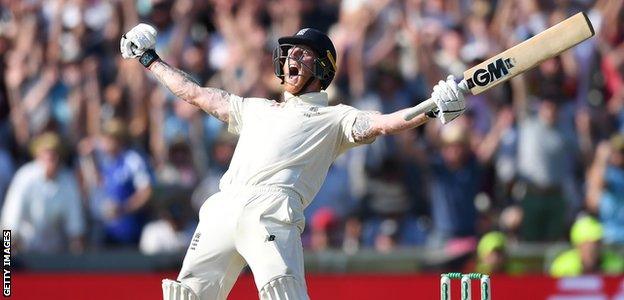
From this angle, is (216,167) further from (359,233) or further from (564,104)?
Result: (564,104)

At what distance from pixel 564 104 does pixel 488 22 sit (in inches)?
44.7

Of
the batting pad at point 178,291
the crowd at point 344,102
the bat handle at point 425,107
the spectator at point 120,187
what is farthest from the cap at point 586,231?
the batting pad at point 178,291

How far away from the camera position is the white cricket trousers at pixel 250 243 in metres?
7.30

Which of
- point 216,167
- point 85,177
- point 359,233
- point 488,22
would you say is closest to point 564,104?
point 488,22

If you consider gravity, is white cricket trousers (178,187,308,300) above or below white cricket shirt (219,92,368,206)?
below

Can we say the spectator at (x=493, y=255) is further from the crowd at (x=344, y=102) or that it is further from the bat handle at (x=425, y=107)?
the bat handle at (x=425, y=107)

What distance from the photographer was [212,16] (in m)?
13.6

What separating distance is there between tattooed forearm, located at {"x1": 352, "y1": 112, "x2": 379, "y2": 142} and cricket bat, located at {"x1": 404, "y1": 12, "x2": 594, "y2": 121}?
0.27 meters

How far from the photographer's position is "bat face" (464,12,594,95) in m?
7.05

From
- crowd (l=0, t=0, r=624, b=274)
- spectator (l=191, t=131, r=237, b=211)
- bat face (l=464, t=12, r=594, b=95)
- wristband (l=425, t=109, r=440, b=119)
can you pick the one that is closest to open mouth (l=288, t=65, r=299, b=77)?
wristband (l=425, t=109, r=440, b=119)

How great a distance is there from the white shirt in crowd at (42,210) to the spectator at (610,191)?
14.0ft

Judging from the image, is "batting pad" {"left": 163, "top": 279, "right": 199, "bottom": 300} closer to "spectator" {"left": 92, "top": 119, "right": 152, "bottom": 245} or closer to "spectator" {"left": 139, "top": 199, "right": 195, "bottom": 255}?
"spectator" {"left": 139, "top": 199, "right": 195, "bottom": 255}

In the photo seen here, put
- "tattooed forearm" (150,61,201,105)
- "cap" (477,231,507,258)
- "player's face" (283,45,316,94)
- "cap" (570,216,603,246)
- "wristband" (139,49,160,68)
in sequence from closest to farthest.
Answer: "player's face" (283,45,316,94)
"tattooed forearm" (150,61,201,105)
"wristband" (139,49,160,68)
"cap" (477,231,507,258)
"cap" (570,216,603,246)

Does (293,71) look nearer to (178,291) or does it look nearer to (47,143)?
(178,291)
